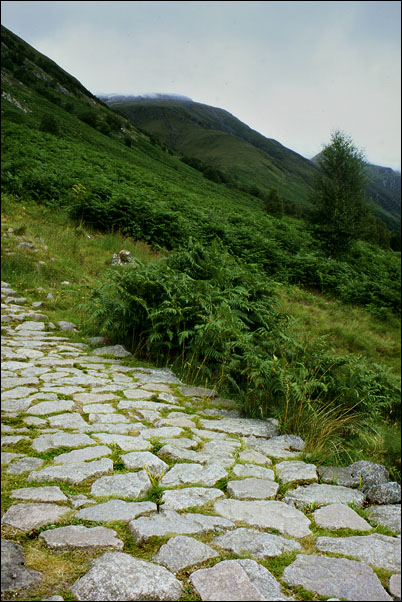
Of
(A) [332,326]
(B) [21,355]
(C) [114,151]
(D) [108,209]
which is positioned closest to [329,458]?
(B) [21,355]

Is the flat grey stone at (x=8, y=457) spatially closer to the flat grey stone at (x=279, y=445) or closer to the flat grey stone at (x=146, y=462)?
the flat grey stone at (x=146, y=462)

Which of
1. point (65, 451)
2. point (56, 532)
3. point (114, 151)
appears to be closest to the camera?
point (56, 532)

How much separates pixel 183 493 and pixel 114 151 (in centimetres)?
5075

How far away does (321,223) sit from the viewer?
938 inches

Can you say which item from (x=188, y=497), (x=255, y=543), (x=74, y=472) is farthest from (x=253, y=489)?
(x=74, y=472)

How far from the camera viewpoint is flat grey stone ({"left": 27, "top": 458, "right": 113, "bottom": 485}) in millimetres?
2227

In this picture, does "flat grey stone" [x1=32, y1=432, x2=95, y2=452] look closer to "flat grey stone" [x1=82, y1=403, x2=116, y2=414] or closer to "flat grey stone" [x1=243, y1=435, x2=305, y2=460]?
"flat grey stone" [x1=82, y1=403, x2=116, y2=414]

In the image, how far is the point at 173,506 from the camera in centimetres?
207

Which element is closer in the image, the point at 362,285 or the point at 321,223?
the point at 362,285

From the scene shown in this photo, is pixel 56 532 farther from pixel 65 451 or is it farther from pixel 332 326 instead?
pixel 332 326

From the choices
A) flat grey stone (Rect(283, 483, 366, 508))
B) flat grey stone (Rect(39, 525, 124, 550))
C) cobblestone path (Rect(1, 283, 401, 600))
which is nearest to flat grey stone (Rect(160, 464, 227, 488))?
cobblestone path (Rect(1, 283, 401, 600))

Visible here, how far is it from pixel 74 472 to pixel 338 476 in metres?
1.92

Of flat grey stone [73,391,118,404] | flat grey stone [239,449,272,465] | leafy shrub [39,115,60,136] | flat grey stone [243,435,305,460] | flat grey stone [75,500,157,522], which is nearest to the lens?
flat grey stone [75,500,157,522]

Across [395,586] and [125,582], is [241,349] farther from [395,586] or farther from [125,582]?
[125,582]
